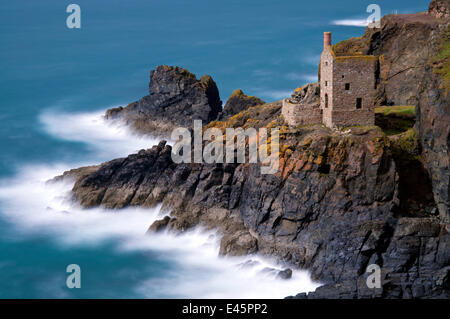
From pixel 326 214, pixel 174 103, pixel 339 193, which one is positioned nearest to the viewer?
pixel 339 193

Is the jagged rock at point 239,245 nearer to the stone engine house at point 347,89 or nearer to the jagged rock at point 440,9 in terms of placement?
the stone engine house at point 347,89

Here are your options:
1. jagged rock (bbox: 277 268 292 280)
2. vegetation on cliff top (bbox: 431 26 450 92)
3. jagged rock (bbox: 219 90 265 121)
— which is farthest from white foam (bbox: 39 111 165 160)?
vegetation on cliff top (bbox: 431 26 450 92)

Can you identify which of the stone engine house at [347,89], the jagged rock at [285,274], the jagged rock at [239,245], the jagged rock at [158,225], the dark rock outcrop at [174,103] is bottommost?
the jagged rock at [285,274]

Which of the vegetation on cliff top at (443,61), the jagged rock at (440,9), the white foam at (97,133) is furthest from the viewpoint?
the white foam at (97,133)

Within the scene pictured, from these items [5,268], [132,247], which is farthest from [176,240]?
[5,268]

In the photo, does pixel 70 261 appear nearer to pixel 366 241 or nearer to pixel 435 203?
pixel 366 241

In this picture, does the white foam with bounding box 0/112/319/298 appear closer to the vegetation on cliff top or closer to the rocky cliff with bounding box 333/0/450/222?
the rocky cliff with bounding box 333/0/450/222

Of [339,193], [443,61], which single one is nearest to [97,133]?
[339,193]

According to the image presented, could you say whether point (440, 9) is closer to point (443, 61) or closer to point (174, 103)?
point (443, 61)

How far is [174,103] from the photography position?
120 metres

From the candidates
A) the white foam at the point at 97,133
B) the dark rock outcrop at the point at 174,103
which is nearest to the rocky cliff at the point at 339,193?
the white foam at the point at 97,133

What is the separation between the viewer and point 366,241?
72750 millimetres

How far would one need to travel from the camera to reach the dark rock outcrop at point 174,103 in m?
118

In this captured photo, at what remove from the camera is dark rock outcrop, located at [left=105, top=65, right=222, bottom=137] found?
388 ft
